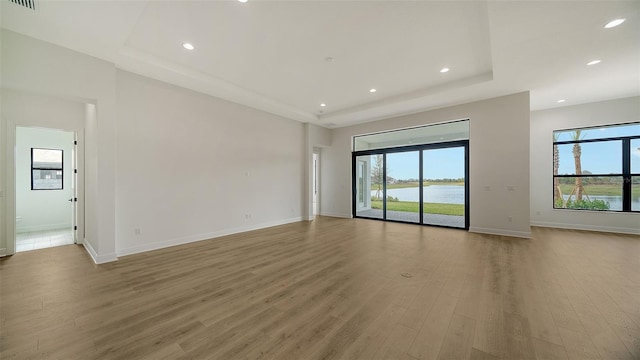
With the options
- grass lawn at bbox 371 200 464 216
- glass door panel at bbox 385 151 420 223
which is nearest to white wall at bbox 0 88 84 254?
glass door panel at bbox 385 151 420 223

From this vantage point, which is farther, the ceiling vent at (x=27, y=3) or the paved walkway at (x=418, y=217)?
the paved walkway at (x=418, y=217)

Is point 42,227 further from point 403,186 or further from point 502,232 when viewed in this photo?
point 502,232

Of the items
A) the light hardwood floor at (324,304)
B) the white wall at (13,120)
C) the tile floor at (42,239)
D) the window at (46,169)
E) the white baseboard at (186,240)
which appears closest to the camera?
the light hardwood floor at (324,304)

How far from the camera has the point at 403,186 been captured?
7.09 meters

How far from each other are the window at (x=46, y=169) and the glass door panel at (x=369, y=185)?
8.82 meters

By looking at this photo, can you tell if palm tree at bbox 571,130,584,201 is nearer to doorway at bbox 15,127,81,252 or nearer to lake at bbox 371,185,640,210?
lake at bbox 371,185,640,210

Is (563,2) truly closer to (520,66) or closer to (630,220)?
(520,66)

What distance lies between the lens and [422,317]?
213cm

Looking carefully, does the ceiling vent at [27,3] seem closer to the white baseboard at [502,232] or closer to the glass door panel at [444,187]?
the glass door panel at [444,187]

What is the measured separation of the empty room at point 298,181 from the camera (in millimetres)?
2031

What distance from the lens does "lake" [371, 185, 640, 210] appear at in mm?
5590

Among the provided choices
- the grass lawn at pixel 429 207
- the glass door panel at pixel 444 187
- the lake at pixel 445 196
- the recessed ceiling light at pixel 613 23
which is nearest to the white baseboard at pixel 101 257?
the grass lawn at pixel 429 207

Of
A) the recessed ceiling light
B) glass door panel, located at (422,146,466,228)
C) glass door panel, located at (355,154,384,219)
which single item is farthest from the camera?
glass door panel, located at (355,154,384,219)

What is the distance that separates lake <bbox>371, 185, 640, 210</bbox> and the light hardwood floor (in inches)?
85.0
